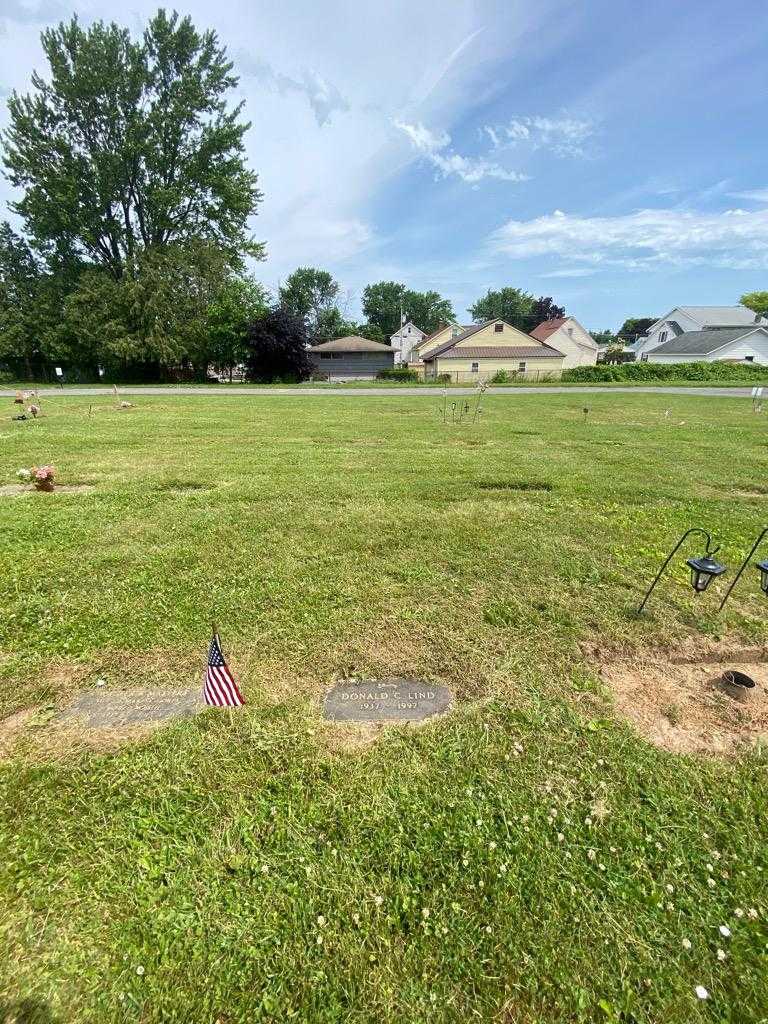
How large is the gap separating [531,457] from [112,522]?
690 cm

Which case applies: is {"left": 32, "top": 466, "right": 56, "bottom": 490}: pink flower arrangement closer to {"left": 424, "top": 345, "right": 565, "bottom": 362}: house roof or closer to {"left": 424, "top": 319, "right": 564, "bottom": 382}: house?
{"left": 424, "top": 319, "right": 564, "bottom": 382}: house

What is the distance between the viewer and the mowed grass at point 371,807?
1355 mm

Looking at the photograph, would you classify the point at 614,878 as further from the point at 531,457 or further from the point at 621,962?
the point at 531,457

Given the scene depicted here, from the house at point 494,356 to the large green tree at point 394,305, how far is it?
37350mm

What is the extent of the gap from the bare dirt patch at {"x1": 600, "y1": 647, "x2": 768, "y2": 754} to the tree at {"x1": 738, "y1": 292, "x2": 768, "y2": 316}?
82.0m

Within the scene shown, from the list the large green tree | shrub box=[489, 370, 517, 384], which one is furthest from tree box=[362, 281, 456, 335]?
shrub box=[489, 370, 517, 384]

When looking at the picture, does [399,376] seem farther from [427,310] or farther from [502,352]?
[427,310]

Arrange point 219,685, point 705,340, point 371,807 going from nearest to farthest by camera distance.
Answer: point 371,807 < point 219,685 < point 705,340

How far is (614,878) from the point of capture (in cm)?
162

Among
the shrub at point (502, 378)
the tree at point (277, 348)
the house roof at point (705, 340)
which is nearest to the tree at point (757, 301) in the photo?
the house roof at point (705, 340)

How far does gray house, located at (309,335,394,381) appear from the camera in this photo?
142ft

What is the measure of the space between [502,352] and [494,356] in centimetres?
99

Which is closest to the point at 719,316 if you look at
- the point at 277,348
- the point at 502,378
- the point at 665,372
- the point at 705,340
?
the point at 705,340

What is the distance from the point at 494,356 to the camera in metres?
38.2
